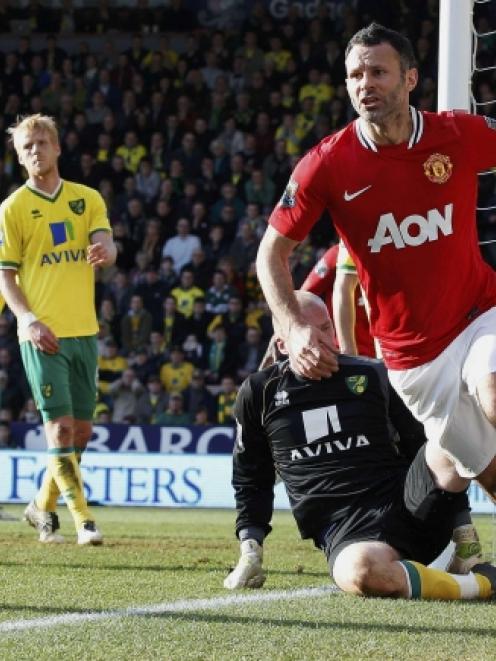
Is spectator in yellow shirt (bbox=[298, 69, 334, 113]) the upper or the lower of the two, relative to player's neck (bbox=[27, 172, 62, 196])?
upper

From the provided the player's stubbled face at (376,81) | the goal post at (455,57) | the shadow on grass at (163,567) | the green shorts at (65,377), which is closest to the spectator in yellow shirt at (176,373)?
the green shorts at (65,377)

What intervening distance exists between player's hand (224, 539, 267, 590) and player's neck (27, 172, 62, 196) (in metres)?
3.45

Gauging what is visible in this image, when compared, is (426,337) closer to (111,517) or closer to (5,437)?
(111,517)

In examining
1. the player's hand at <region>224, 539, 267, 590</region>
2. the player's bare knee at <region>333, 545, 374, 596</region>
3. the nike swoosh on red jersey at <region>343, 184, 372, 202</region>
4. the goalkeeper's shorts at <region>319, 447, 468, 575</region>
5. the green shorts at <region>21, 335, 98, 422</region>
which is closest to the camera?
the nike swoosh on red jersey at <region>343, 184, 372, 202</region>

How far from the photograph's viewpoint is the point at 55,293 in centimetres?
873

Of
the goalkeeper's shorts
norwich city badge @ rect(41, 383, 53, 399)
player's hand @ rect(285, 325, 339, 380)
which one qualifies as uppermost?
player's hand @ rect(285, 325, 339, 380)

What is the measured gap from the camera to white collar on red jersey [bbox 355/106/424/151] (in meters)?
5.35

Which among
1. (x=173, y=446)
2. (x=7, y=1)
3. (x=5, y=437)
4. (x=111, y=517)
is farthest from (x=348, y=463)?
(x=7, y=1)

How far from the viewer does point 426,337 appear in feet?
17.9

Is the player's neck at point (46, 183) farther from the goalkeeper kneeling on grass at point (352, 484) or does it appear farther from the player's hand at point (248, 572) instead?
the player's hand at point (248, 572)

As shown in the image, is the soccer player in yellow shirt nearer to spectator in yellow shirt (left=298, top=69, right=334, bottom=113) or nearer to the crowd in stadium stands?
the crowd in stadium stands

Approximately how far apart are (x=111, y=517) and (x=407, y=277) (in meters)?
7.08

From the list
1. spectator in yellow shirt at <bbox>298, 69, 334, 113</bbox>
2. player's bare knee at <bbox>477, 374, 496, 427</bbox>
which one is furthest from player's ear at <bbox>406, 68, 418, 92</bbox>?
spectator in yellow shirt at <bbox>298, 69, 334, 113</bbox>

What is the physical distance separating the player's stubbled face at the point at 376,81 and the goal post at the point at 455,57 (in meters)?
1.99
